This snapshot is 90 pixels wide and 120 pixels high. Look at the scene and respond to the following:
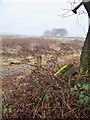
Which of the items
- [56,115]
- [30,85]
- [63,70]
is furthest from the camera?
[63,70]

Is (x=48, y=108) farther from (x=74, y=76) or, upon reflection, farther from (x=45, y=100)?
(x=74, y=76)

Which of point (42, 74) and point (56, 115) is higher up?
point (42, 74)

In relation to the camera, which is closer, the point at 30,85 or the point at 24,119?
the point at 24,119

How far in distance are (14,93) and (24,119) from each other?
2.25 feet

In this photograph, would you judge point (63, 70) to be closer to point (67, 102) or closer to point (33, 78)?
point (33, 78)

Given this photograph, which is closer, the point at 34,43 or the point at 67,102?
the point at 67,102

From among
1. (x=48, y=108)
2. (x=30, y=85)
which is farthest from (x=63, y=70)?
(x=48, y=108)

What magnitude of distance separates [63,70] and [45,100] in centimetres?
111

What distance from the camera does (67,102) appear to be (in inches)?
205

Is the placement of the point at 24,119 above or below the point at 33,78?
below

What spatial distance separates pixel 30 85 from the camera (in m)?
5.77

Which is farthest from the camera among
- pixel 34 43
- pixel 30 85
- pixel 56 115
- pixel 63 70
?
pixel 34 43

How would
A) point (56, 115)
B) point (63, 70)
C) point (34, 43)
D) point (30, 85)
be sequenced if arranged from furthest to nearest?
1. point (34, 43)
2. point (63, 70)
3. point (30, 85)
4. point (56, 115)

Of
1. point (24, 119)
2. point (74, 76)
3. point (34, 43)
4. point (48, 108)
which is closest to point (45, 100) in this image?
point (48, 108)
